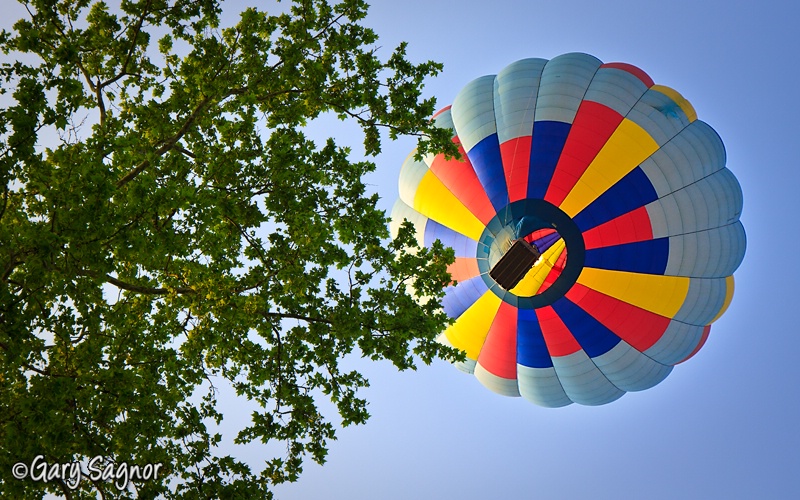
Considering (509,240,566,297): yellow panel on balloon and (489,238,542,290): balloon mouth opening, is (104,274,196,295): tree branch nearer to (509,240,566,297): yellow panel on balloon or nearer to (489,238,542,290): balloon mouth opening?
(489,238,542,290): balloon mouth opening

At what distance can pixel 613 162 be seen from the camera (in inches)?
653

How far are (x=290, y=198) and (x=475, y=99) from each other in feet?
27.4

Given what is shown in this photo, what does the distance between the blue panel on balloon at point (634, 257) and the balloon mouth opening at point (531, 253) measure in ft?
1.42

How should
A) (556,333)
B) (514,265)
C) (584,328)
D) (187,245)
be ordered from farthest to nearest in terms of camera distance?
(556,333) < (584,328) < (514,265) < (187,245)

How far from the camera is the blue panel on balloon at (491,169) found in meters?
17.5

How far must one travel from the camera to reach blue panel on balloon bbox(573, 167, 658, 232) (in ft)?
54.1

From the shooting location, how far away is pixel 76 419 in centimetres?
914

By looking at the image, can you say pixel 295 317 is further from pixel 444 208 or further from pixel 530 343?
pixel 530 343

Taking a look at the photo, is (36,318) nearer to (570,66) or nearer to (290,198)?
(290,198)

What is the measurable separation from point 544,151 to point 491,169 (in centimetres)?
149

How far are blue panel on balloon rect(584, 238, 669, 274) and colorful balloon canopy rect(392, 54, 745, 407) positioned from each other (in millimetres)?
31

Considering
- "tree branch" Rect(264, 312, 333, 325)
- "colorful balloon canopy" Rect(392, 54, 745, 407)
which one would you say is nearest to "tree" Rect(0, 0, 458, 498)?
"tree branch" Rect(264, 312, 333, 325)

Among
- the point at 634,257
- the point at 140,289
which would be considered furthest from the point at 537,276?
the point at 140,289

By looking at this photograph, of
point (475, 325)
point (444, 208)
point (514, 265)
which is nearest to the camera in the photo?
point (514, 265)
